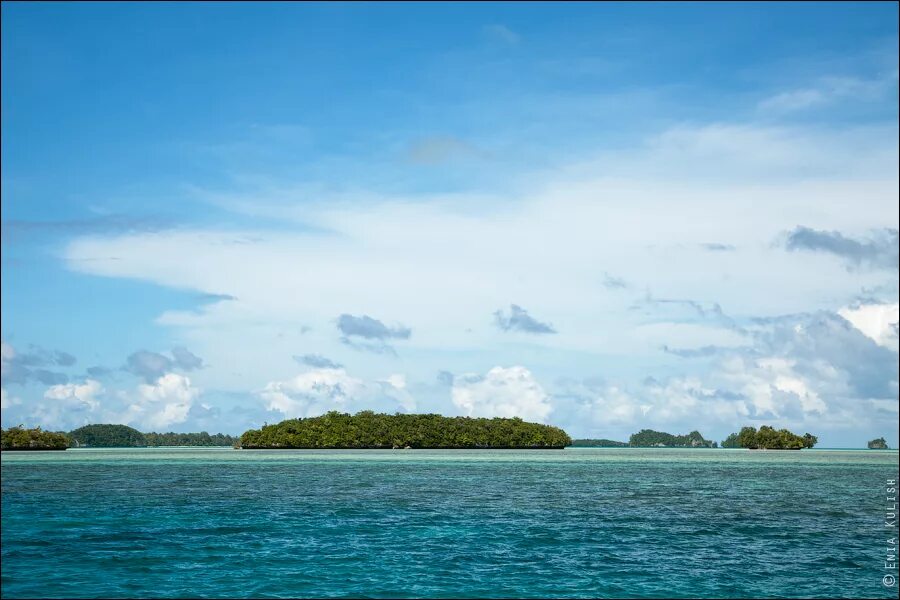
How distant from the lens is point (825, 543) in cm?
4781

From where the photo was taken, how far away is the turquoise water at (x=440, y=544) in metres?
36.0

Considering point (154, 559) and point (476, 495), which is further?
point (476, 495)

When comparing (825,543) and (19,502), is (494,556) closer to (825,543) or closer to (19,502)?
(825,543)

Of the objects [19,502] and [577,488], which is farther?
[577,488]

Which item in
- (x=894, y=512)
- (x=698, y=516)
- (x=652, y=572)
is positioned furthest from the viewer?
(x=894, y=512)

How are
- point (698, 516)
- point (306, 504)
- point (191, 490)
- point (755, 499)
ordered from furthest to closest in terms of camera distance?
point (191, 490) < point (755, 499) < point (306, 504) < point (698, 516)

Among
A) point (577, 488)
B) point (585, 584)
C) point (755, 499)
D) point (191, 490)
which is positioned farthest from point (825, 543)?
point (191, 490)

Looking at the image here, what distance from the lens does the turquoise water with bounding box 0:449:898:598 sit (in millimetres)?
36031

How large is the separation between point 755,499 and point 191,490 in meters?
59.7

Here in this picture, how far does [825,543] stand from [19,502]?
66.2 m

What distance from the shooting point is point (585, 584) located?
36438 mm

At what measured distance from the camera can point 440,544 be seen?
4666 cm

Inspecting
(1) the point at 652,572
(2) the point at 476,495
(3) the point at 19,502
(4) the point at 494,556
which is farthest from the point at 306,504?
(1) the point at 652,572

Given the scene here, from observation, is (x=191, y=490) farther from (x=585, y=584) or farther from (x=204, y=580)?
(x=585, y=584)
